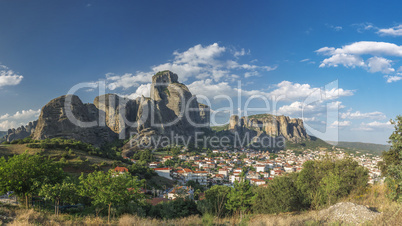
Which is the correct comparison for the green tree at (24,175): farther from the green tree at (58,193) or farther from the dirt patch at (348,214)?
the dirt patch at (348,214)

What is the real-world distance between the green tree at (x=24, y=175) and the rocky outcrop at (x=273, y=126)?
153860 mm

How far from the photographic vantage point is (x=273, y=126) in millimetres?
176375

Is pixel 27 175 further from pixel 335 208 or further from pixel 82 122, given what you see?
pixel 82 122

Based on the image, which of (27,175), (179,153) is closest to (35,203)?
(27,175)

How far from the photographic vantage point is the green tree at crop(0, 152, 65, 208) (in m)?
12.1

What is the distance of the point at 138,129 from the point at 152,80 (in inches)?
2090

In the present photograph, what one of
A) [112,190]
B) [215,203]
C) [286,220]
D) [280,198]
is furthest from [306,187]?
[112,190]

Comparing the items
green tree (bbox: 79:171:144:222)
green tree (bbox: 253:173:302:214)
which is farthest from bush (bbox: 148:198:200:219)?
green tree (bbox: 253:173:302:214)

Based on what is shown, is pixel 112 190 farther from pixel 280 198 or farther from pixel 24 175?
pixel 280 198

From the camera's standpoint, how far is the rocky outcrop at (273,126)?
171750 millimetres

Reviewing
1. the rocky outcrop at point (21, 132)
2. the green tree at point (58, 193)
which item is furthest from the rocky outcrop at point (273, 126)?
the green tree at point (58, 193)

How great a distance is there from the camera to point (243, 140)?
154m

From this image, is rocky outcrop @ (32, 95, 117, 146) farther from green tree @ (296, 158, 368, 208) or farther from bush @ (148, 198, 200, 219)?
green tree @ (296, 158, 368, 208)

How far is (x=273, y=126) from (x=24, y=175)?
179495mm
